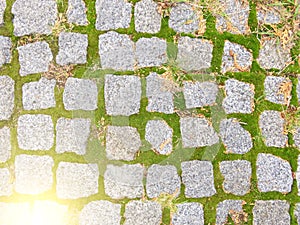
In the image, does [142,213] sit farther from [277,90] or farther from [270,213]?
[277,90]

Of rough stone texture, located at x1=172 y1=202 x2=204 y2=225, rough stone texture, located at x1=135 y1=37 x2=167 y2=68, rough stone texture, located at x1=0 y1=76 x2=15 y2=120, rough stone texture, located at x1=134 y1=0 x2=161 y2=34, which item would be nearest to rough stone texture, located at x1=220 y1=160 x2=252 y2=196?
rough stone texture, located at x1=172 y1=202 x2=204 y2=225

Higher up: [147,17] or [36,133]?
[147,17]

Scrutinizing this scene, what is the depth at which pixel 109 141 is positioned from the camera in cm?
334

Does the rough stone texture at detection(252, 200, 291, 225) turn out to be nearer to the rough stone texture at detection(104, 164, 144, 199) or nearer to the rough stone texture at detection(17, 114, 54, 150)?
the rough stone texture at detection(104, 164, 144, 199)

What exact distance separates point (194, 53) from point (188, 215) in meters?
1.25

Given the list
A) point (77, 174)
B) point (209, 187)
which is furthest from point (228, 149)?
point (77, 174)

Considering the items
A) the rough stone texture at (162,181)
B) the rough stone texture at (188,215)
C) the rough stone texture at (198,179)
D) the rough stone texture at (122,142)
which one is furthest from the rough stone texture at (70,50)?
the rough stone texture at (188,215)

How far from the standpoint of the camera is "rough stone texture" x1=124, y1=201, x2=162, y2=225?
11.0ft

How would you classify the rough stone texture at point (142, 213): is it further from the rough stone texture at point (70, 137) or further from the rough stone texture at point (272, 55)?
the rough stone texture at point (272, 55)

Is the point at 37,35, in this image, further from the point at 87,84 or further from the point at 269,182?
the point at 269,182

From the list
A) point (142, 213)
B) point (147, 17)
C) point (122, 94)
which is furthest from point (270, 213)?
point (147, 17)

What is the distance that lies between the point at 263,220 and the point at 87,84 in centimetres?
173

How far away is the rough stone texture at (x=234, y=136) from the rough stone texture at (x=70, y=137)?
1068 mm

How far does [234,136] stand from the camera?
135 inches
